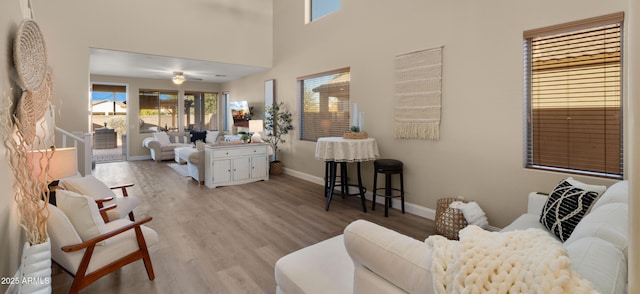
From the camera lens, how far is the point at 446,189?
368 centimetres

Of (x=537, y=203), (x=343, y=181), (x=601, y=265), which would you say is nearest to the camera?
(x=601, y=265)

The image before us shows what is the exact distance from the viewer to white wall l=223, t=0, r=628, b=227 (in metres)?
2.97

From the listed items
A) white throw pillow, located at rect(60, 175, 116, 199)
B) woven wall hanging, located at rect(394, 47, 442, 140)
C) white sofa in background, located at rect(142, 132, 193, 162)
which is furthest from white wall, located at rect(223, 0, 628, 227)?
white sofa in background, located at rect(142, 132, 193, 162)

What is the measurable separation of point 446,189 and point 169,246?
3244 millimetres

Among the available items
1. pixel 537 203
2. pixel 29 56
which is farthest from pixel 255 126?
pixel 537 203

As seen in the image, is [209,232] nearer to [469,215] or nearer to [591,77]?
[469,215]

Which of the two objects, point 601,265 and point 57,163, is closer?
point 601,265

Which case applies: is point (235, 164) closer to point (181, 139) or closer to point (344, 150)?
point (344, 150)

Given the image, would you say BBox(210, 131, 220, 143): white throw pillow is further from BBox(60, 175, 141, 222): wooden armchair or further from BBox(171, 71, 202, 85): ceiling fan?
BBox(60, 175, 141, 222): wooden armchair

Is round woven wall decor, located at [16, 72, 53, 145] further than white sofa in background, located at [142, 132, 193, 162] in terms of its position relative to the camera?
No

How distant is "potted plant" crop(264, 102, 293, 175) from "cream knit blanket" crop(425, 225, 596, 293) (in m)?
5.62

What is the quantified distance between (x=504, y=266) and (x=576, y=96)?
8.81 ft

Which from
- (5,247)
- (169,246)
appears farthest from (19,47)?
(169,246)

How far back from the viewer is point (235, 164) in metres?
5.75
